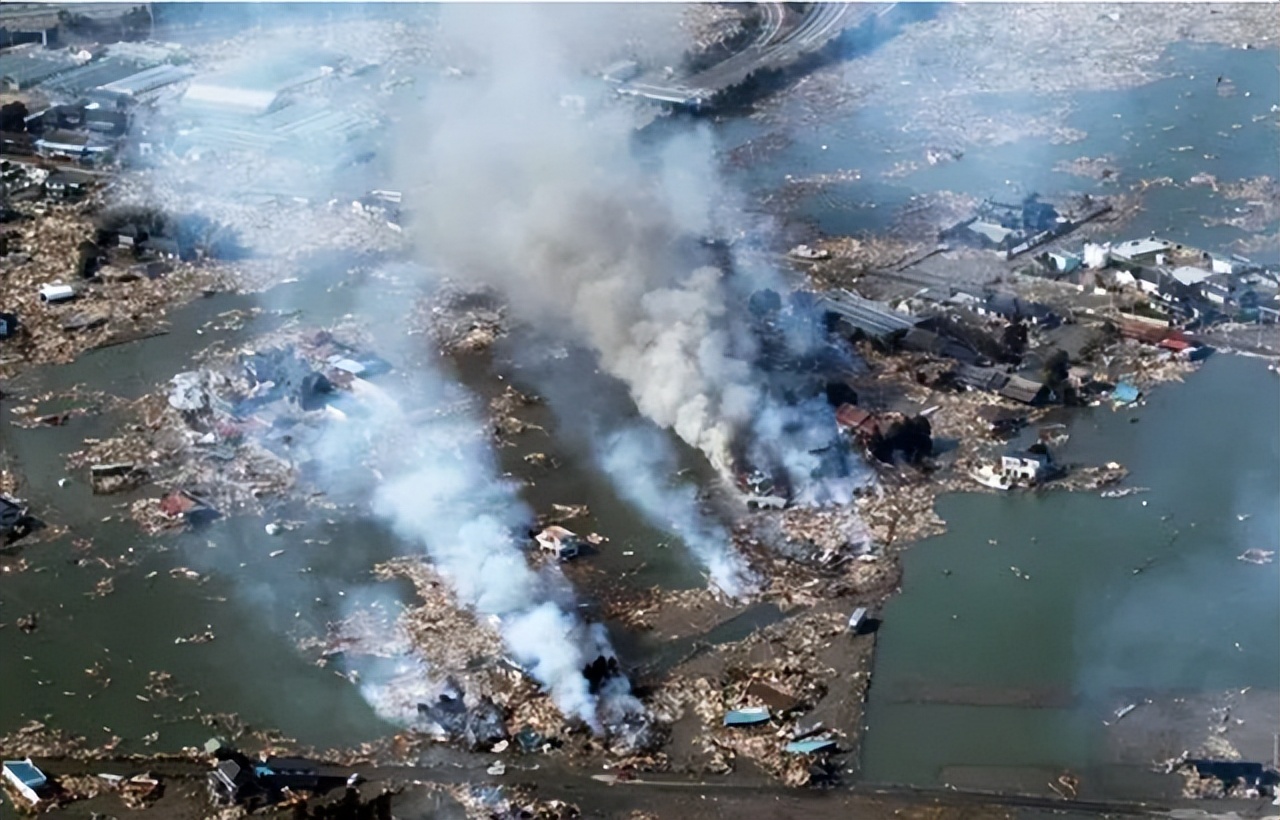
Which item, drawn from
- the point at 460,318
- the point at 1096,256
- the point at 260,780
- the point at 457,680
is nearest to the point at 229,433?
the point at 460,318

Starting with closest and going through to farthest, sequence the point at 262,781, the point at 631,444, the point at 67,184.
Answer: the point at 262,781 < the point at 631,444 < the point at 67,184

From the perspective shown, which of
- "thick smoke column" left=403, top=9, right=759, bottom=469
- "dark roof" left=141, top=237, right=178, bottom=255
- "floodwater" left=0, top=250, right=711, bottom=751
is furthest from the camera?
"dark roof" left=141, top=237, right=178, bottom=255

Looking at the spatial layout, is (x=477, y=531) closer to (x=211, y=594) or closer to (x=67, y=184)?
(x=211, y=594)

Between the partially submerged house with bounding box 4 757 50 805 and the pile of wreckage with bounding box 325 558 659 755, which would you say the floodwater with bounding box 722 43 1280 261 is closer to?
the pile of wreckage with bounding box 325 558 659 755

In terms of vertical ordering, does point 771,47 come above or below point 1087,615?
below

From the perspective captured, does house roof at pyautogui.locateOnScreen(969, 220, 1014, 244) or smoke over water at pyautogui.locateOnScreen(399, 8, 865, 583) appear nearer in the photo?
smoke over water at pyautogui.locateOnScreen(399, 8, 865, 583)

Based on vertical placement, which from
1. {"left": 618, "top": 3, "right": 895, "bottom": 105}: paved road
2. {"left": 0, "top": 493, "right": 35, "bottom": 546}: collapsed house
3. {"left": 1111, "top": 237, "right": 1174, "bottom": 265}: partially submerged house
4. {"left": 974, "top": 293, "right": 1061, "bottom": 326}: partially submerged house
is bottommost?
{"left": 618, "top": 3, "right": 895, "bottom": 105}: paved road

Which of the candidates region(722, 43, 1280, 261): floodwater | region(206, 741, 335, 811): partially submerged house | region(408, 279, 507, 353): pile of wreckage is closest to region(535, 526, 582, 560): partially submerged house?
region(206, 741, 335, 811): partially submerged house

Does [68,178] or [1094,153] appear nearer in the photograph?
[68,178]
